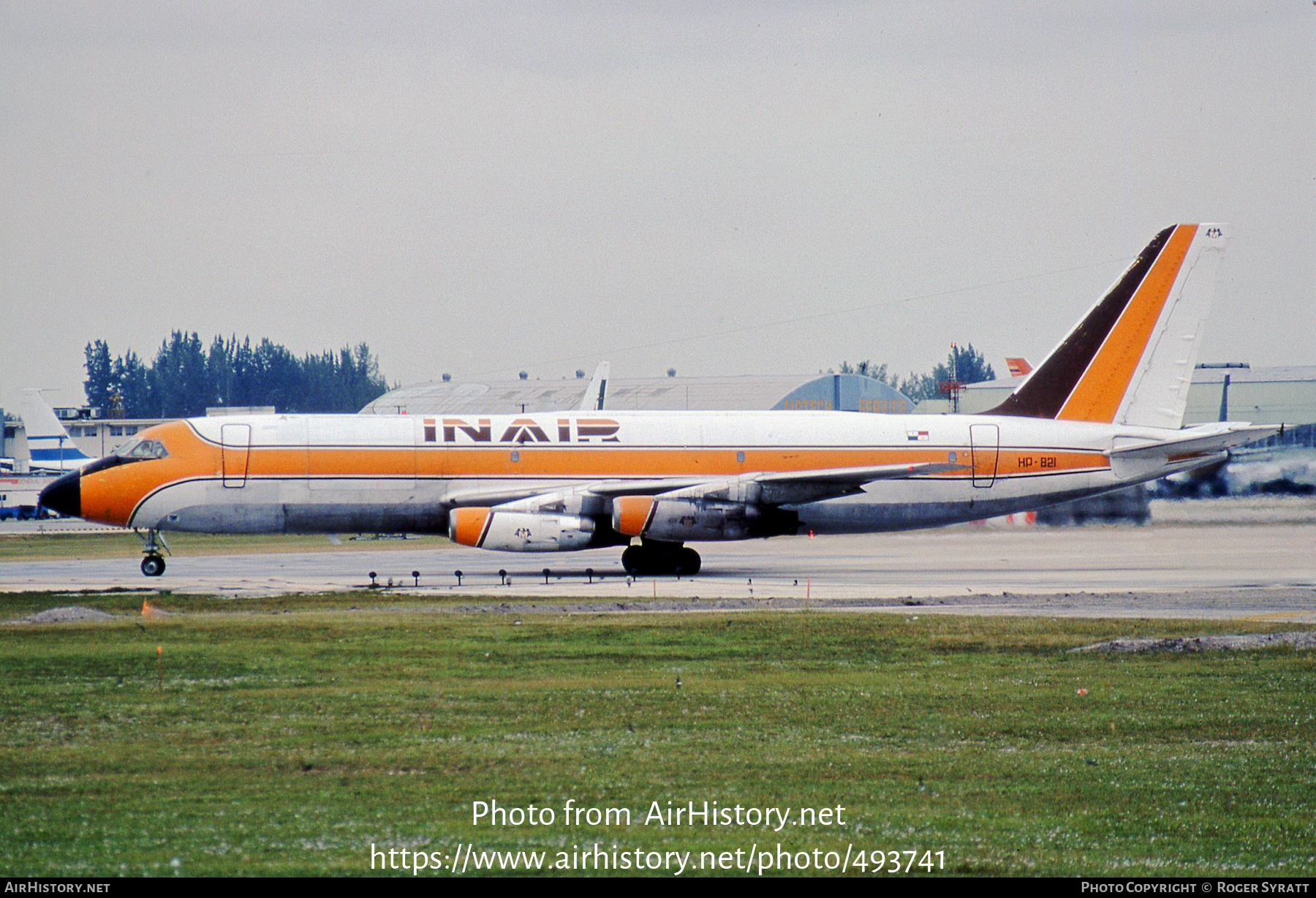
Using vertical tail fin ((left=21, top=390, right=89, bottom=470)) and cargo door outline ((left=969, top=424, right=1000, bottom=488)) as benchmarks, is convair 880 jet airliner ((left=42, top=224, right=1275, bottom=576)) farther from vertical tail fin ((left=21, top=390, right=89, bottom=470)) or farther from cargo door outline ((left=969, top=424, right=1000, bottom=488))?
vertical tail fin ((left=21, top=390, right=89, bottom=470))

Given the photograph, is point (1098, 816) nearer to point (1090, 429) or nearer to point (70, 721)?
point (70, 721)

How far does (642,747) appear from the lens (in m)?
11.6

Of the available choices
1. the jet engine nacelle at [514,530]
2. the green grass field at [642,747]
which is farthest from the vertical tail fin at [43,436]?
the green grass field at [642,747]

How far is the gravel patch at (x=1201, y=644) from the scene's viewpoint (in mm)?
18312

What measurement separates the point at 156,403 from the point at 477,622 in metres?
136

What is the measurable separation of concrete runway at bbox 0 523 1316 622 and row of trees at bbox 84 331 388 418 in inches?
3644

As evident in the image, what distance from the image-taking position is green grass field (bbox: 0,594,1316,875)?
852 centimetres

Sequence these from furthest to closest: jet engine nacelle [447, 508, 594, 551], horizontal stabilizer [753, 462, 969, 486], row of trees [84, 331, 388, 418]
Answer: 1. row of trees [84, 331, 388, 418]
2. horizontal stabilizer [753, 462, 969, 486]
3. jet engine nacelle [447, 508, 594, 551]

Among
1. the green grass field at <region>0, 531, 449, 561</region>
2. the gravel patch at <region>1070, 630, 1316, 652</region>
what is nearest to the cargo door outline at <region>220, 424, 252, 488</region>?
the green grass field at <region>0, 531, 449, 561</region>

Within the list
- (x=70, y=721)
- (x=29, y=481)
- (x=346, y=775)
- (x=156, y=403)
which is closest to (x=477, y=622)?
(x=70, y=721)

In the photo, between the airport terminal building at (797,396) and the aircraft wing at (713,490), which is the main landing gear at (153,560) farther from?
the airport terminal building at (797,396)

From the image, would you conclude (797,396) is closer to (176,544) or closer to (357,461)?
(176,544)

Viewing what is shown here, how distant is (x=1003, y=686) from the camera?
49.4 feet

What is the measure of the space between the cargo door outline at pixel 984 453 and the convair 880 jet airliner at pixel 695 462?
41mm
